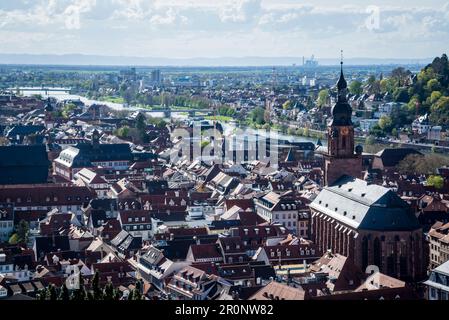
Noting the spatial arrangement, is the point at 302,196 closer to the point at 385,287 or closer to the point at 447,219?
the point at 447,219

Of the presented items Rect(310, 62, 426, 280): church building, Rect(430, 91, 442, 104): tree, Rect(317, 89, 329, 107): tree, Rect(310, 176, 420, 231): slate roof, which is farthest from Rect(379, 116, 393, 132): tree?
Rect(310, 176, 420, 231): slate roof

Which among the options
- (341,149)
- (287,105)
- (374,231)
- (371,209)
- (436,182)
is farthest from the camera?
(287,105)

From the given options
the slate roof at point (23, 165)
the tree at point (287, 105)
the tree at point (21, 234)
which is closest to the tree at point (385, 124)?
the tree at point (287, 105)

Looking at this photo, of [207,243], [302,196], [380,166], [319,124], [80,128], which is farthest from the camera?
[319,124]

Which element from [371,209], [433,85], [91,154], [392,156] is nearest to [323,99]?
[433,85]

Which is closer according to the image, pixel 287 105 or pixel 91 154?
pixel 91 154

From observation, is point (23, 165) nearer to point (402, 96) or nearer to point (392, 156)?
point (392, 156)

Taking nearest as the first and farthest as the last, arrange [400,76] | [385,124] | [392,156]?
[392,156] < [385,124] < [400,76]
